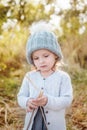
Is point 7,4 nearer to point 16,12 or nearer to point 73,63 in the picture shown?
point 16,12

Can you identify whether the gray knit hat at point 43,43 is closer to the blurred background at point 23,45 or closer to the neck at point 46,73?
the neck at point 46,73

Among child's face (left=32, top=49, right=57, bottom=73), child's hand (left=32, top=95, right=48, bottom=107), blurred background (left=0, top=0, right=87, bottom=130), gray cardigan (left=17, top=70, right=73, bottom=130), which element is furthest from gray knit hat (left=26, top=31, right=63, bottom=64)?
blurred background (left=0, top=0, right=87, bottom=130)

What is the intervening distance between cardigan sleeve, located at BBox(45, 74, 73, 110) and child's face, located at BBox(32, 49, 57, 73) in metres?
0.14

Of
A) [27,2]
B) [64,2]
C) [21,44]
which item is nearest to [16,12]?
[27,2]

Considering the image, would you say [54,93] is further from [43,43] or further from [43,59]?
[43,43]

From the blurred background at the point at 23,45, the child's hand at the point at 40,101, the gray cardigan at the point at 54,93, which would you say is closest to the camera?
the child's hand at the point at 40,101

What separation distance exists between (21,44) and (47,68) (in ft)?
16.9

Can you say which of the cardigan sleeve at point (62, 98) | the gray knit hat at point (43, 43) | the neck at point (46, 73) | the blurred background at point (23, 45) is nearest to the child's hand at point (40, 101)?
the cardigan sleeve at point (62, 98)

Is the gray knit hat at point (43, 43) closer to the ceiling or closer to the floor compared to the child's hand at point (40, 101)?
closer to the ceiling

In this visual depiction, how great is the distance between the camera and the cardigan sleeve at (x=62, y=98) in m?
2.79

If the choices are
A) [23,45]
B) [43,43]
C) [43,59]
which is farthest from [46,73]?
[23,45]

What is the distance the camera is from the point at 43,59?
9.41 ft

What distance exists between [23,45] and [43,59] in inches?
206

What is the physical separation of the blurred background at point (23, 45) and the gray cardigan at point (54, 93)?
113cm
